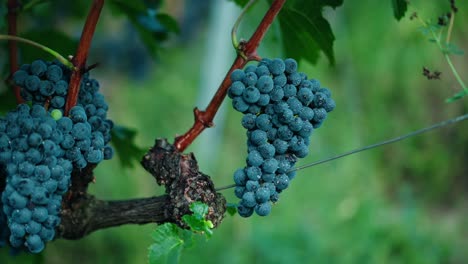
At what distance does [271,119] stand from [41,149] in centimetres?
31

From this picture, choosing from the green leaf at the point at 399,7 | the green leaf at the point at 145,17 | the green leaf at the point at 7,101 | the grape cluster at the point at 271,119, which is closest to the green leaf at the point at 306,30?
the green leaf at the point at 399,7

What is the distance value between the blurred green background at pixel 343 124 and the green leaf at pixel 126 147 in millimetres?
1579

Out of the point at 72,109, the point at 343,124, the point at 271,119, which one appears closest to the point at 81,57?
the point at 72,109

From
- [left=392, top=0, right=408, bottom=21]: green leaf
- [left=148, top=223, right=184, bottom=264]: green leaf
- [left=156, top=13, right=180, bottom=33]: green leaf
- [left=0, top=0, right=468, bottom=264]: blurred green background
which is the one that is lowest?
[left=0, top=0, right=468, bottom=264]: blurred green background

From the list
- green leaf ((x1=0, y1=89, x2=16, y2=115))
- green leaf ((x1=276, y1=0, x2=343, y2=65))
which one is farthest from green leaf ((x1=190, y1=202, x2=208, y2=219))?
green leaf ((x1=0, y1=89, x2=16, y2=115))

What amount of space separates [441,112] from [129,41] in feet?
6.79

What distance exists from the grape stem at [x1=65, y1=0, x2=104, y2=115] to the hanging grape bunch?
10 mm

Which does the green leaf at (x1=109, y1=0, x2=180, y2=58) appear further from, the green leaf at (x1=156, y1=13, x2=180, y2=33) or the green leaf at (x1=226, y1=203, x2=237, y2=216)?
the green leaf at (x1=226, y1=203, x2=237, y2=216)

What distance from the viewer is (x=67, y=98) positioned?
34.4 inches

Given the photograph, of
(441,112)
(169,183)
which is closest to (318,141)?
(441,112)

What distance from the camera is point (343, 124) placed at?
13.0 ft

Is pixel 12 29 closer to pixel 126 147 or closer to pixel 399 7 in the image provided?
pixel 126 147

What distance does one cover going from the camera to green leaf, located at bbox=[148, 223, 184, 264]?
0.83m

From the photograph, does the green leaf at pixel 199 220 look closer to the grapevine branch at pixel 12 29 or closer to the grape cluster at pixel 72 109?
the grape cluster at pixel 72 109
